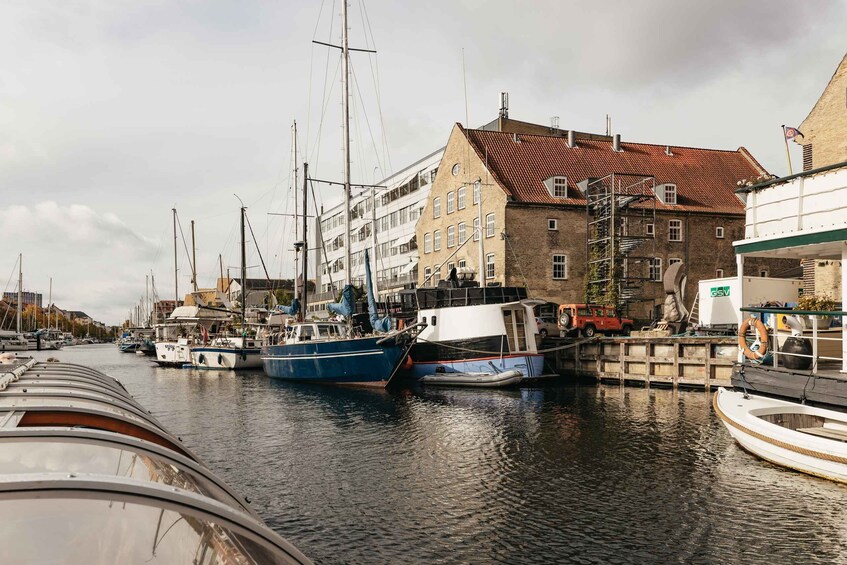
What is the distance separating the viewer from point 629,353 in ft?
110

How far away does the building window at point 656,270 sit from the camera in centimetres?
4975

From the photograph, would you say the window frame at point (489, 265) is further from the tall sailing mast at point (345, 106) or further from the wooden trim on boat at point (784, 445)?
the wooden trim on boat at point (784, 445)

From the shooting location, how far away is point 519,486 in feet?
44.9

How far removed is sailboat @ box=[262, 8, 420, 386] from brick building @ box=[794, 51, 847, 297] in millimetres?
19784

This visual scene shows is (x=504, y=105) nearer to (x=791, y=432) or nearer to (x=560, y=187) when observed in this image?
(x=560, y=187)

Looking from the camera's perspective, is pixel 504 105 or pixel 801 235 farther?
pixel 504 105

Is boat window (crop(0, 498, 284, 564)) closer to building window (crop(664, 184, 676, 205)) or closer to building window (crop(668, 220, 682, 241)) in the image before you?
building window (crop(668, 220, 682, 241))

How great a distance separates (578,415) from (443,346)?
12.2 m

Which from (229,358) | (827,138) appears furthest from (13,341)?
(827,138)

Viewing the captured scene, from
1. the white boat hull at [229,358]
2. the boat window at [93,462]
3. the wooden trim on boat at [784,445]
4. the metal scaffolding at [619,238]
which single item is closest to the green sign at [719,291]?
the metal scaffolding at [619,238]

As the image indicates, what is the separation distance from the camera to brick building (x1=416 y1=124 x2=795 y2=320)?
4759cm

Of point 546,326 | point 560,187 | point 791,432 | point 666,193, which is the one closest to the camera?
point 791,432

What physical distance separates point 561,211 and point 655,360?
63.7 feet

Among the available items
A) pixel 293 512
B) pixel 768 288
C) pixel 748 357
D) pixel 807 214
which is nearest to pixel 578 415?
pixel 748 357
